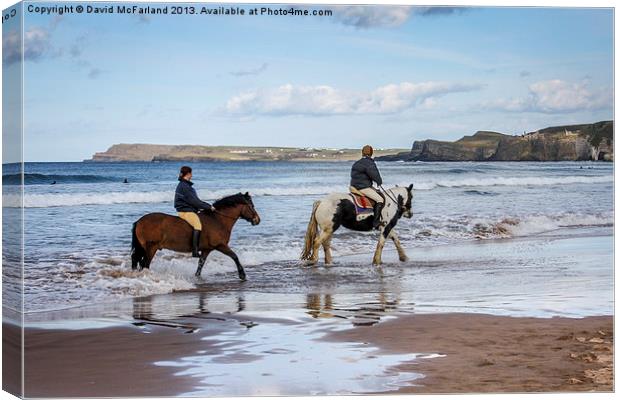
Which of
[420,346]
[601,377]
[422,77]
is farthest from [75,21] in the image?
[601,377]

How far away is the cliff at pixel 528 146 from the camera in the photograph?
468 inches

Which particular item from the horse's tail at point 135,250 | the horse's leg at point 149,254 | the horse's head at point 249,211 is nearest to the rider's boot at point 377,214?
the horse's head at point 249,211

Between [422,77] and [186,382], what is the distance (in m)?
4.03

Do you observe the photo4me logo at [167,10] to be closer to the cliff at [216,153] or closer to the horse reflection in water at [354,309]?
the cliff at [216,153]

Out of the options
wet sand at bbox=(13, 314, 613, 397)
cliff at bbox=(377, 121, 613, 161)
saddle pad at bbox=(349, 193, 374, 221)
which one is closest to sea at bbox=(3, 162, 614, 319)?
cliff at bbox=(377, 121, 613, 161)

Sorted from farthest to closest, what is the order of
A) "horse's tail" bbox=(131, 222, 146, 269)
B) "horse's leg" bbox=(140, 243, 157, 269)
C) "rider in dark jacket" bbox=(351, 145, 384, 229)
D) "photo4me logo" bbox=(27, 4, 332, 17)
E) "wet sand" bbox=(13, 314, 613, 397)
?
1. "rider in dark jacket" bbox=(351, 145, 384, 229)
2. "horse's leg" bbox=(140, 243, 157, 269)
3. "horse's tail" bbox=(131, 222, 146, 269)
4. "photo4me logo" bbox=(27, 4, 332, 17)
5. "wet sand" bbox=(13, 314, 613, 397)

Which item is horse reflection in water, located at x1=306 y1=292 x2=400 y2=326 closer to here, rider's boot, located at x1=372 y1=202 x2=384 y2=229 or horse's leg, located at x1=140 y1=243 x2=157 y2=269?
rider's boot, located at x1=372 y1=202 x2=384 y2=229

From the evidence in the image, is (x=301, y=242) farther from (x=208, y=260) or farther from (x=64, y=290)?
(x=64, y=290)

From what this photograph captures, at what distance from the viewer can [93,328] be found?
1036 centimetres

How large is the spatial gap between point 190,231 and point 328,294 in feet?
5.24

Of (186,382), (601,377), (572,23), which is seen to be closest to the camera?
(186,382)

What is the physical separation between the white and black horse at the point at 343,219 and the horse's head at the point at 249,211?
594mm

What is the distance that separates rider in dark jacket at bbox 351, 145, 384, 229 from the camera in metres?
11.7

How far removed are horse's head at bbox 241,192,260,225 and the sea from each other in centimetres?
7
